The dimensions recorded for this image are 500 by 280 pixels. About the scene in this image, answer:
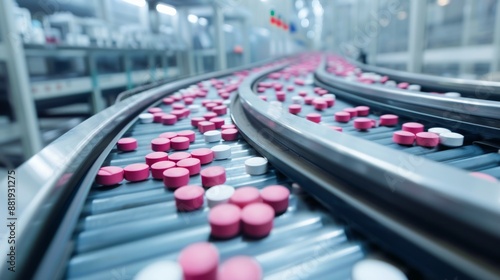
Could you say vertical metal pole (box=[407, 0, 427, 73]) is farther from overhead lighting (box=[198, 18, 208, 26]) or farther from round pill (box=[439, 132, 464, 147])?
overhead lighting (box=[198, 18, 208, 26])

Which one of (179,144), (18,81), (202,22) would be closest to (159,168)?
(179,144)

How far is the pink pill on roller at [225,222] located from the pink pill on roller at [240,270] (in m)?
0.12

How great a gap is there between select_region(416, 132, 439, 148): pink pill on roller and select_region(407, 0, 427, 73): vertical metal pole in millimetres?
3437

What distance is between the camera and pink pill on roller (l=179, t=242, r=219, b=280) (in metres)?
0.51

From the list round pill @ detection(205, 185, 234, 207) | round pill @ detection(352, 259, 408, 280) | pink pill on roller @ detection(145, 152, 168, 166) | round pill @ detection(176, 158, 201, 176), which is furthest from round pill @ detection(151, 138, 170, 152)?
round pill @ detection(352, 259, 408, 280)

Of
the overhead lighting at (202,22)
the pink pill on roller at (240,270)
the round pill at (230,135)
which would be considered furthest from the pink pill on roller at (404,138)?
the overhead lighting at (202,22)

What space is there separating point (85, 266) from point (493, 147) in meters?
1.51

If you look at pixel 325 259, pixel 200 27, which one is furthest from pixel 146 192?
pixel 200 27

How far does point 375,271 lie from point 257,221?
0.87ft

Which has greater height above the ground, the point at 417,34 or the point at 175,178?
the point at 417,34

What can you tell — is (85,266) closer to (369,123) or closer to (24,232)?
(24,232)

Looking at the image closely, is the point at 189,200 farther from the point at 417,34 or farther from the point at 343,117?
the point at 417,34

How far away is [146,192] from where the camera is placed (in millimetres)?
935

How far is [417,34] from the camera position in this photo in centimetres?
398
